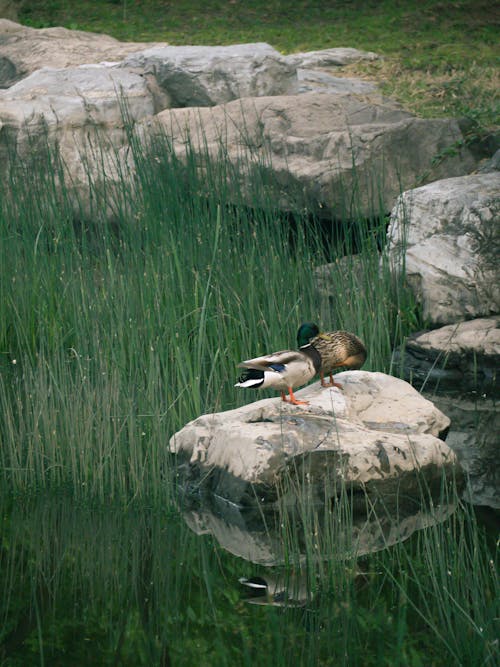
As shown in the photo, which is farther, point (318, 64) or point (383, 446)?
point (318, 64)

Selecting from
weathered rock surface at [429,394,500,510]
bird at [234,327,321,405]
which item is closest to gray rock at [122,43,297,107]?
weathered rock surface at [429,394,500,510]

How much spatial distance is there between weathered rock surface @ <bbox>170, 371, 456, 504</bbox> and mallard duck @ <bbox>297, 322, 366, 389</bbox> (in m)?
0.13

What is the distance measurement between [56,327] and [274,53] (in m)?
3.57

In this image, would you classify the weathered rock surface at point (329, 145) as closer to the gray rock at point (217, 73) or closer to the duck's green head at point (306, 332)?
the gray rock at point (217, 73)

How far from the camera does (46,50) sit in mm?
8477

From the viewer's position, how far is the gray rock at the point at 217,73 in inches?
269

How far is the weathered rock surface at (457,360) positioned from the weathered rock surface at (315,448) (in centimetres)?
99

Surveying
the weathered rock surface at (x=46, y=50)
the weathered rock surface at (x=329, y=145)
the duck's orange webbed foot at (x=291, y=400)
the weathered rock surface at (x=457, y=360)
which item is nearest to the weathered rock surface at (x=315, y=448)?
the duck's orange webbed foot at (x=291, y=400)

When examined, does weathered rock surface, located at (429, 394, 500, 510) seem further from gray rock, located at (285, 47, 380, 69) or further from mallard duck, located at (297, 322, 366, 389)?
gray rock, located at (285, 47, 380, 69)

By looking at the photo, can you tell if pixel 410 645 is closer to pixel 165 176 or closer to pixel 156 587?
pixel 156 587

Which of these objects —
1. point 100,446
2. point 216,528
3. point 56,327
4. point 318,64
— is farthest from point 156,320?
point 318,64

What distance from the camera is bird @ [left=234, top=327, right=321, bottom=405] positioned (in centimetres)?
342

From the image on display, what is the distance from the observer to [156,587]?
2.80m

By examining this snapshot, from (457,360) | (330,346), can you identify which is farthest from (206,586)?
(457,360)
